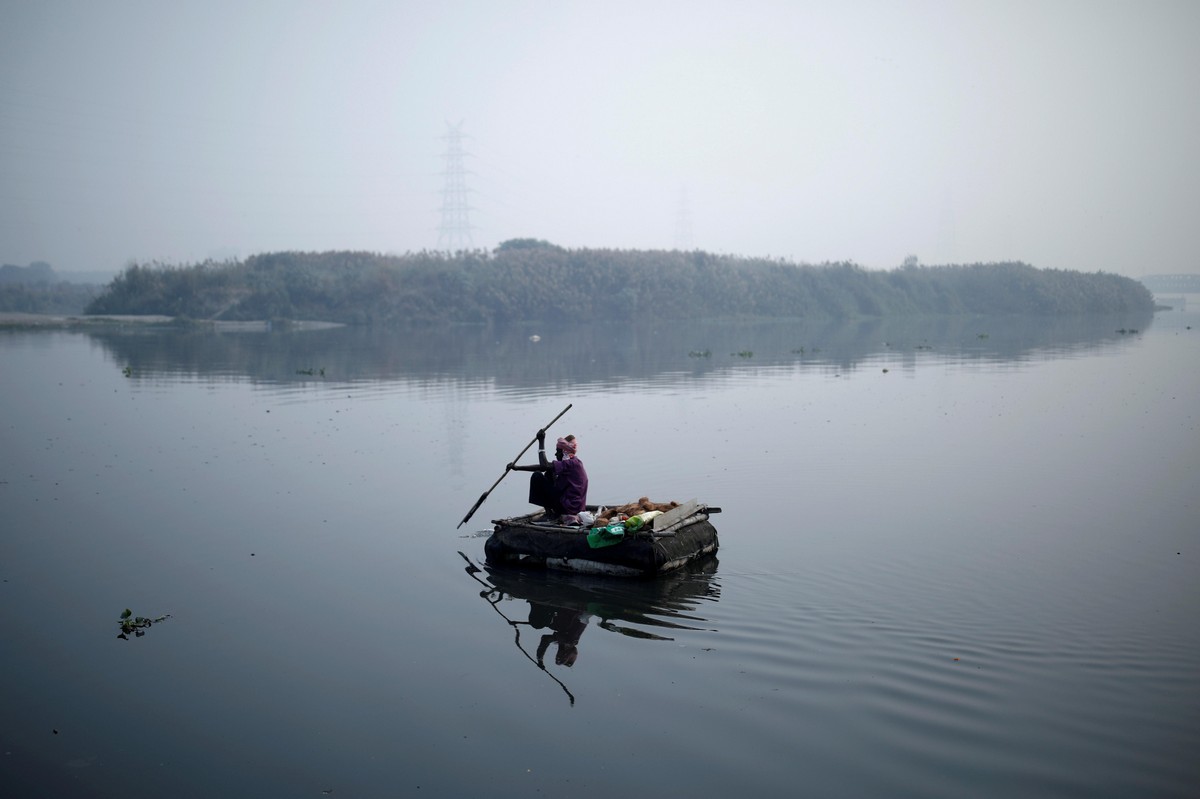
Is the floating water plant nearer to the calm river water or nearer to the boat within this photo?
the calm river water

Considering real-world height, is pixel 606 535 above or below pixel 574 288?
below

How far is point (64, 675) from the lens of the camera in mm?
9891

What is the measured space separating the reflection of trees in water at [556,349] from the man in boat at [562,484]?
21.2 metres

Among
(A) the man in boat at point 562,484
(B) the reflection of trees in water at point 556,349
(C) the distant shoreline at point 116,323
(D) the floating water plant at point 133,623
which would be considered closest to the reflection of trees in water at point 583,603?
(A) the man in boat at point 562,484

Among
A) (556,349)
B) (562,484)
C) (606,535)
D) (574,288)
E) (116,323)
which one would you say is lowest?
(606,535)

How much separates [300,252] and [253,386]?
67.5 meters

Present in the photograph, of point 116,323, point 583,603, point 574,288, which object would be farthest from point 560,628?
point 574,288

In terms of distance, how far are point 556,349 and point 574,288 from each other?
42799 mm

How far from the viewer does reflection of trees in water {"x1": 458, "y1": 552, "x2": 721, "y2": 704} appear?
35.6ft

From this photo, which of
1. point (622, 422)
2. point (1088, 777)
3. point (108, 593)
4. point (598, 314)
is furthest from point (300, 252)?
point (1088, 777)

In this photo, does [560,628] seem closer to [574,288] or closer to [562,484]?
[562,484]

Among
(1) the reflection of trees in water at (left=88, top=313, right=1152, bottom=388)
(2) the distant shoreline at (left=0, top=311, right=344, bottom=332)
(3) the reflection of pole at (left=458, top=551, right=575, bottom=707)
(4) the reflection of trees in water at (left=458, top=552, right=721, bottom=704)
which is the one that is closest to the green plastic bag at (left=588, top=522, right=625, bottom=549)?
(4) the reflection of trees in water at (left=458, top=552, right=721, bottom=704)

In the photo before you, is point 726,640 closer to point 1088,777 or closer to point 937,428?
point 1088,777

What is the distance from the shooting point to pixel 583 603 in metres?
12.0
